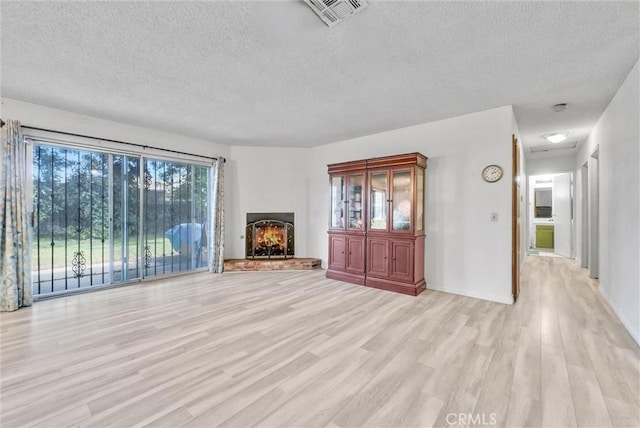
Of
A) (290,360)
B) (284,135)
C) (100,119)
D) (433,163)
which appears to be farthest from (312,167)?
(290,360)

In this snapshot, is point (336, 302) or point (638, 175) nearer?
point (638, 175)

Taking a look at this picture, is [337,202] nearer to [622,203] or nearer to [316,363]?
[316,363]

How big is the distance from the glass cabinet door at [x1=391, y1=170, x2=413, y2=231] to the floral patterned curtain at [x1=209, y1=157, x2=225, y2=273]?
3380mm

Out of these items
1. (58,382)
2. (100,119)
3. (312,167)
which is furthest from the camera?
(312,167)

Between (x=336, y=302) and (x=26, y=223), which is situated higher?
(x=26, y=223)

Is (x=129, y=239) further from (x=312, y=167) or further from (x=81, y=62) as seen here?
(x=312, y=167)

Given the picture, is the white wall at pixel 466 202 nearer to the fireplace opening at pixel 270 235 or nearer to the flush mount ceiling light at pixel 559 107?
the flush mount ceiling light at pixel 559 107

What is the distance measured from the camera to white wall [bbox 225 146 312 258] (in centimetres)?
592

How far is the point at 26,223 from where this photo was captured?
3.54 metres

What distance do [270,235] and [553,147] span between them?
6.69 metres

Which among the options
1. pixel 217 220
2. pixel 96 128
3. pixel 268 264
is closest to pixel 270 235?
pixel 268 264

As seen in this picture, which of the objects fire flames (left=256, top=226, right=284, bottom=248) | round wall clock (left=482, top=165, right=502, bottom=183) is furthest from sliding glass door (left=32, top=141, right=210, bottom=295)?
round wall clock (left=482, top=165, right=502, bottom=183)

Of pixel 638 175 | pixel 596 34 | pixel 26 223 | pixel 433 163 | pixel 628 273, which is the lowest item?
pixel 628 273

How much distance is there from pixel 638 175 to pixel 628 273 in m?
1.05
